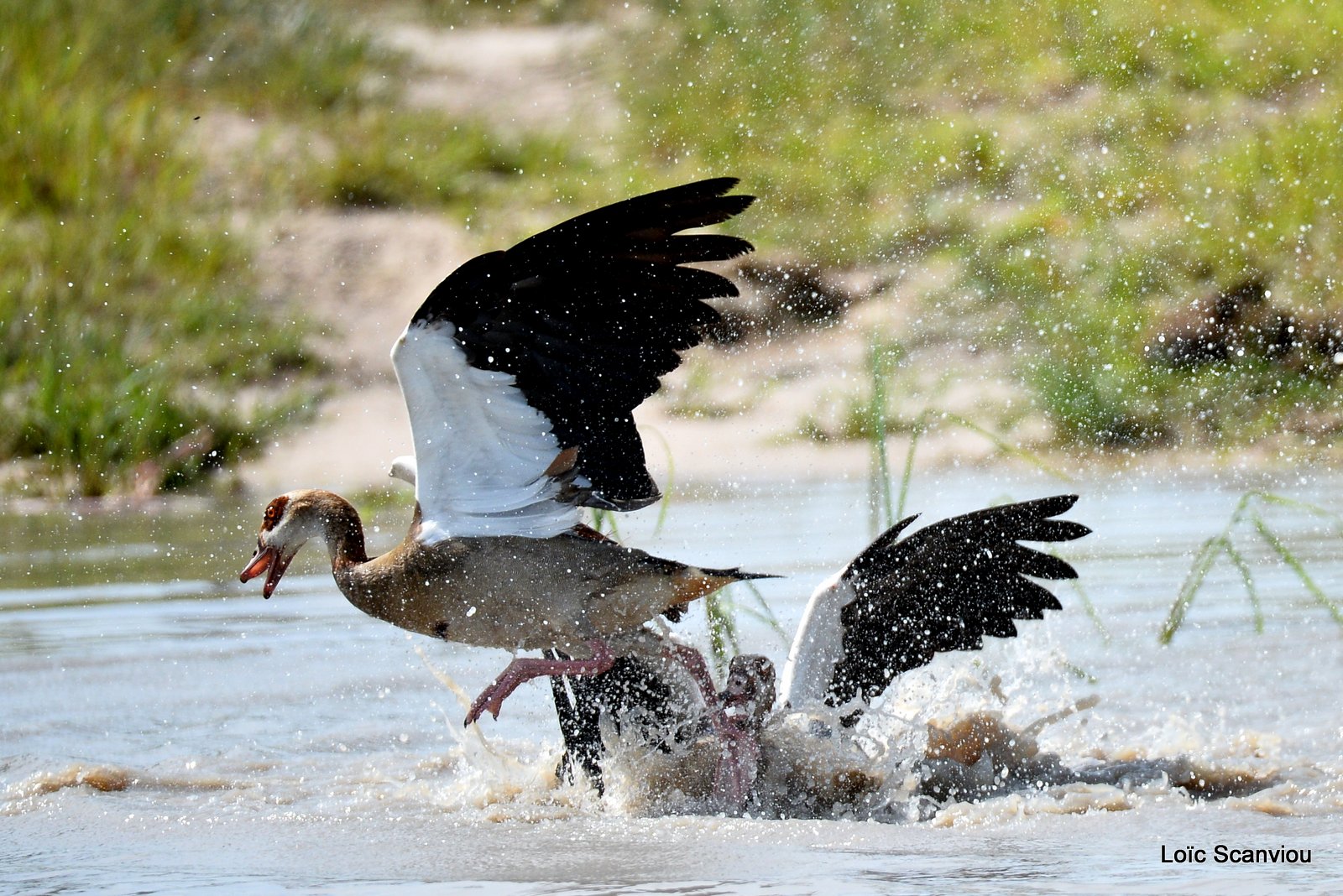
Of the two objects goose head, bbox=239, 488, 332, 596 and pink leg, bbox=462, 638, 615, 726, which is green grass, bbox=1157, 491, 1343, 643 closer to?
pink leg, bbox=462, 638, 615, 726

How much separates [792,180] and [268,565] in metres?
6.73

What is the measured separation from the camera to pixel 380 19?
14.9 meters

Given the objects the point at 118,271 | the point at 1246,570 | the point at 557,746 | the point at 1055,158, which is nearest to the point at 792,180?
the point at 1055,158

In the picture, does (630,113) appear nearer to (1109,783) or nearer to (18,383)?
(18,383)

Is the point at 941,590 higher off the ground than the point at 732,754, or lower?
higher

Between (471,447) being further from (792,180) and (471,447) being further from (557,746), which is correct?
(792,180)

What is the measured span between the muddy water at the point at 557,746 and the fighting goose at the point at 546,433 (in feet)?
1.25

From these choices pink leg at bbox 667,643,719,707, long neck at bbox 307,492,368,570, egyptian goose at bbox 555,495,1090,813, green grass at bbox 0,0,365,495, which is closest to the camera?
egyptian goose at bbox 555,495,1090,813

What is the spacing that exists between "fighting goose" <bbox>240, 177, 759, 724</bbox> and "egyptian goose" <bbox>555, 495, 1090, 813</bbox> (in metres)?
0.25

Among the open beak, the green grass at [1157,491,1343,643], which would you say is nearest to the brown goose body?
the open beak

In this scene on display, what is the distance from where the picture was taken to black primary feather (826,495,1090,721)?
16.1 feet

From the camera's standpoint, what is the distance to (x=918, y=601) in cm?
505
